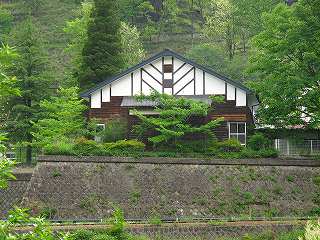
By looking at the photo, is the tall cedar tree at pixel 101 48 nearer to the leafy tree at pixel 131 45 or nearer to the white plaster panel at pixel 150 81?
the white plaster panel at pixel 150 81

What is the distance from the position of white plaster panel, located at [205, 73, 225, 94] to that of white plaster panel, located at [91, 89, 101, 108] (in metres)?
6.85

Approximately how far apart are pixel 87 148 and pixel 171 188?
5.05 m

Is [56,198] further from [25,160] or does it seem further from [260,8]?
[260,8]

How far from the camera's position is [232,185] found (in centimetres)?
2781

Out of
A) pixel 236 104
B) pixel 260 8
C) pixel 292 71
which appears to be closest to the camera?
pixel 292 71

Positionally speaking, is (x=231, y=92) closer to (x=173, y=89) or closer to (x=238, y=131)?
(x=238, y=131)

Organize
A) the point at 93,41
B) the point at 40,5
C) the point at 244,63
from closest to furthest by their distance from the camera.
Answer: the point at 93,41 → the point at 244,63 → the point at 40,5

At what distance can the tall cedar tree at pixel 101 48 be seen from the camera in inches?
1641

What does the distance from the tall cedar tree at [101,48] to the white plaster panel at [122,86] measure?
5596 millimetres

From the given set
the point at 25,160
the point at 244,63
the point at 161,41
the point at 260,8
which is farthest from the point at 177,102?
the point at 161,41

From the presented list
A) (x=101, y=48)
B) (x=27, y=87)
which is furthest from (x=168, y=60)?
(x=27, y=87)

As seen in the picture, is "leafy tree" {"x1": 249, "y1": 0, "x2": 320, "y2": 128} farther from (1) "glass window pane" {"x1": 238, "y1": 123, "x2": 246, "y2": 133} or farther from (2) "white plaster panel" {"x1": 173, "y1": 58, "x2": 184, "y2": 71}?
(2) "white plaster panel" {"x1": 173, "y1": 58, "x2": 184, "y2": 71}

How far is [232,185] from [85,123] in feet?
38.8

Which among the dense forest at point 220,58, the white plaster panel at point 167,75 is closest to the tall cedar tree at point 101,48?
the dense forest at point 220,58
